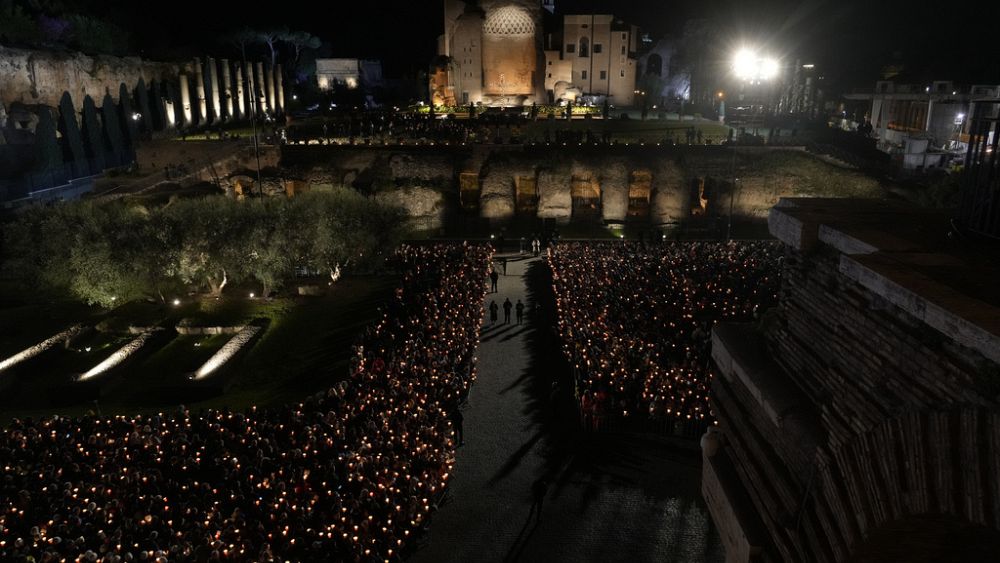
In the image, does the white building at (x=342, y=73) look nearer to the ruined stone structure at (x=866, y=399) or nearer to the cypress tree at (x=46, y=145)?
the cypress tree at (x=46, y=145)

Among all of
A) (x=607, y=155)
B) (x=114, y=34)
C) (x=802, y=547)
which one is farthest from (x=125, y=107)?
(x=802, y=547)

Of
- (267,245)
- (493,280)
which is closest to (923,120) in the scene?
(493,280)

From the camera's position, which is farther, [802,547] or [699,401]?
[699,401]

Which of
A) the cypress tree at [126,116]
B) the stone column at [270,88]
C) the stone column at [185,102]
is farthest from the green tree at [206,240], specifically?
the stone column at [270,88]

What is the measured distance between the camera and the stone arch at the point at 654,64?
270 ft

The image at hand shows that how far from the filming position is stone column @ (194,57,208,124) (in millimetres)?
64188

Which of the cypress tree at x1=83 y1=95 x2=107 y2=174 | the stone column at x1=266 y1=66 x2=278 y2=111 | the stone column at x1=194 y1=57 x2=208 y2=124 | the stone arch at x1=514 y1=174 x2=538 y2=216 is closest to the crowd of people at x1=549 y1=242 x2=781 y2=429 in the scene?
the stone arch at x1=514 y1=174 x2=538 y2=216

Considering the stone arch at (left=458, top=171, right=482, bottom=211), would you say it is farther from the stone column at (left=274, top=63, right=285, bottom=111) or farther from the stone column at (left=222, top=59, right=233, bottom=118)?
the stone column at (left=274, top=63, right=285, bottom=111)

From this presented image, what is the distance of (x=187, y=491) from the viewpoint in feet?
43.1

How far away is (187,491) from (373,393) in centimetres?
459

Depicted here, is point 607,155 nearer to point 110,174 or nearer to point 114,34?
point 110,174

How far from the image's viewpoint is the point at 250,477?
42.5 ft

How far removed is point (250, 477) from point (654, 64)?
79.9 m

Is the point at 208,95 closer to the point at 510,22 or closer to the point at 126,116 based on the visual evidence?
the point at 126,116
